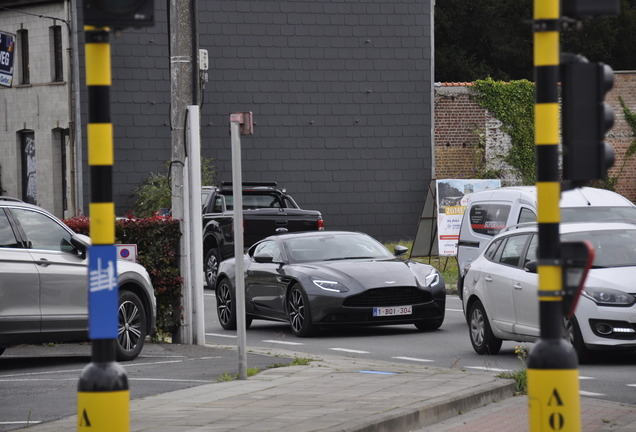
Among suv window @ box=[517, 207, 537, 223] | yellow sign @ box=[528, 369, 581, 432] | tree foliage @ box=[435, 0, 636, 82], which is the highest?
tree foliage @ box=[435, 0, 636, 82]

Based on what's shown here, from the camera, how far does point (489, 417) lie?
855 centimetres

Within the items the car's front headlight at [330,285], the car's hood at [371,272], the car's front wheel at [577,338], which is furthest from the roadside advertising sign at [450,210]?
the car's front wheel at [577,338]

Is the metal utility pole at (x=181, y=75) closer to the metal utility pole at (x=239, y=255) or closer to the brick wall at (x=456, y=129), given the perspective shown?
the metal utility pole at (x=239, y=255)

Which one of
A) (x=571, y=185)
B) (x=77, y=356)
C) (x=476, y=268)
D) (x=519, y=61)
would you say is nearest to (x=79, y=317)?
(x=77, y=356)

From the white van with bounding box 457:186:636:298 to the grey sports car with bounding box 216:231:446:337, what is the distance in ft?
3.75

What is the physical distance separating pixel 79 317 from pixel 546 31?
7725 mm

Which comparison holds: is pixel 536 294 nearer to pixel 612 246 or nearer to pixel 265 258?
pixel 612 246

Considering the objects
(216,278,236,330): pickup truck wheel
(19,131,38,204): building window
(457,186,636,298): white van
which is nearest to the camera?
(457,186,636,298): white van

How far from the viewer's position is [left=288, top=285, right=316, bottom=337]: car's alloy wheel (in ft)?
49.3

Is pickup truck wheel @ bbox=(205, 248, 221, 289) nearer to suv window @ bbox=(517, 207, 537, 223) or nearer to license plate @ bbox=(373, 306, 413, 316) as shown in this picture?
suv window @ bbox=(517, 207, 537, 223)

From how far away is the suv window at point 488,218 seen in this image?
1784cm

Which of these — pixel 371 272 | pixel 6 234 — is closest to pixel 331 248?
pixel 371 272

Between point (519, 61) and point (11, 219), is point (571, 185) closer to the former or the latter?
point (11, 219)

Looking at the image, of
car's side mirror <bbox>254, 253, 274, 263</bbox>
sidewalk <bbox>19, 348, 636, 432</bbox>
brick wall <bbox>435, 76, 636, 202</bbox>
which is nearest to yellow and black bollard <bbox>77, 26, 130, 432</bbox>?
sidewalk <bbox>19, 348, 636, 432</bbox>
